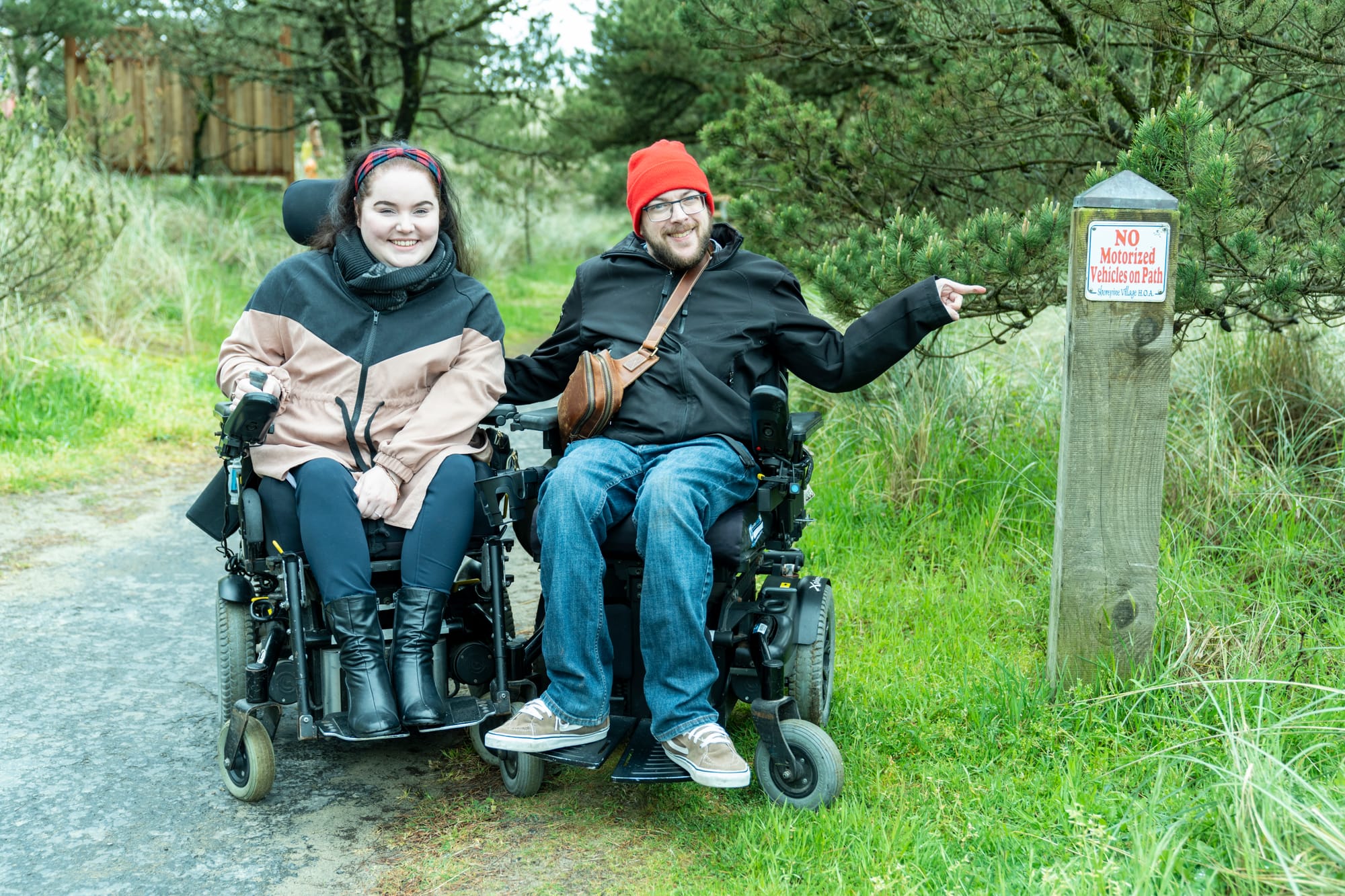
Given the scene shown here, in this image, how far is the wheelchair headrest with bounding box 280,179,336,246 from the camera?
12.7 ft

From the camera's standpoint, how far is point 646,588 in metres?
3.02

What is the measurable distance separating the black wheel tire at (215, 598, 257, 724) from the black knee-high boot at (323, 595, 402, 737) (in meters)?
0.42

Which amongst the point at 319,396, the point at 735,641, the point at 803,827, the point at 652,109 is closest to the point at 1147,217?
the point at 735,641

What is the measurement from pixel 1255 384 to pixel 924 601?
185 centimetres

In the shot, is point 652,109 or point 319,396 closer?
point 319,396

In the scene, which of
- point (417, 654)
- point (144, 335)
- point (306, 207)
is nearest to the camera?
point (417, 654)

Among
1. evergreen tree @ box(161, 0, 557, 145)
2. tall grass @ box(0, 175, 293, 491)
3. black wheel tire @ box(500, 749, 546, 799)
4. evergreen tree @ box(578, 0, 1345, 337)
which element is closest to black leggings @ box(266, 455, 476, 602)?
black wheel tire @ box(500, 749, 546, 799)

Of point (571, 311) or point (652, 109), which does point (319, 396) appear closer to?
point (571, 311)

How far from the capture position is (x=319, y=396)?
3398mm

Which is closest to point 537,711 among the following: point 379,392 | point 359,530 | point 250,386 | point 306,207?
point 359,530

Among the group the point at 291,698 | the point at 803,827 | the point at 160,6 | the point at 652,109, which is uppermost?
the point at 160,6

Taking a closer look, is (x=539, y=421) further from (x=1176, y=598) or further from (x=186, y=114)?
(x=186, y=114)

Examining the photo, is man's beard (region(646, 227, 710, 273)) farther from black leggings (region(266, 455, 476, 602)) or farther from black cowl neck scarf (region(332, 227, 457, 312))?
black leggings (region(266, 455, 476, 602))

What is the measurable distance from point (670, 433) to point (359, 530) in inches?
33.8
